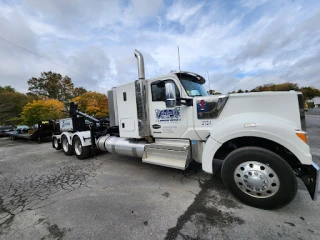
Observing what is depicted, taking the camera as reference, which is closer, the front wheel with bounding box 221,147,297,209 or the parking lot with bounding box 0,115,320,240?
the parking lot with bounding box 0,115,320,240

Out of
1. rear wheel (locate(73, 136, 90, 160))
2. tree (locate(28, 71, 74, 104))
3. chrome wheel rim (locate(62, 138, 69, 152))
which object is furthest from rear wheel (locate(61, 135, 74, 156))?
tree (locate(28, 71, 74, 104))

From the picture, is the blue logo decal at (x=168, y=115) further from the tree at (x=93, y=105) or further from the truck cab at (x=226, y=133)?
the tree at (x=93, y=105)

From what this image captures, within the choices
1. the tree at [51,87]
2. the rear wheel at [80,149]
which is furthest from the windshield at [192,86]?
the tree at [51,87]

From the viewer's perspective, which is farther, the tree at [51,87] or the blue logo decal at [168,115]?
the tree at [51,87]

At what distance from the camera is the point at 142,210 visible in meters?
2.66

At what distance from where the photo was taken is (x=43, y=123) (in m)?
11.0

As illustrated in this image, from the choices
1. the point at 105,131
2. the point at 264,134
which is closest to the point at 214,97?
the point at 264,134

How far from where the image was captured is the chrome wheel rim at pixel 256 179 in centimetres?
246

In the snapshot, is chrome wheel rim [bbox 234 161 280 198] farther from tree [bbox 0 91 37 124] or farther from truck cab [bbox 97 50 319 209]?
tree [bbox 0 91 37 124]

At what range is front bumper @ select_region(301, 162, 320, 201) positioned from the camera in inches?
89.6

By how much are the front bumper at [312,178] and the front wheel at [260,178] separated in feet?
0.77

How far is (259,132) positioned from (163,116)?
2035mm

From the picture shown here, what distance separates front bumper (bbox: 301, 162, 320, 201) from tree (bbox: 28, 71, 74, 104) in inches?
1783

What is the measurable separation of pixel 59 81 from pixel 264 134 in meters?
47.2
